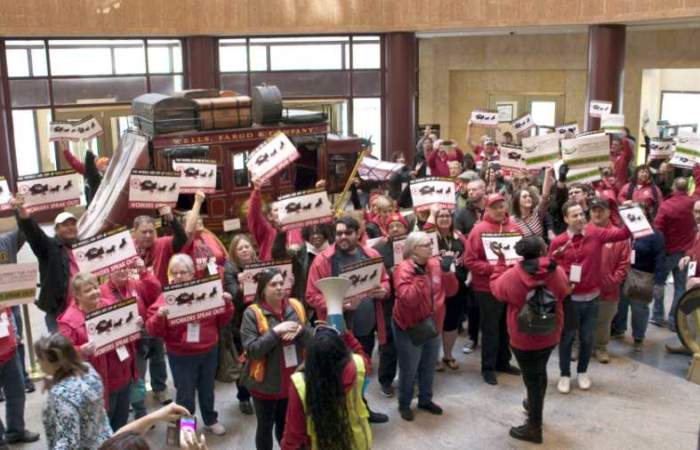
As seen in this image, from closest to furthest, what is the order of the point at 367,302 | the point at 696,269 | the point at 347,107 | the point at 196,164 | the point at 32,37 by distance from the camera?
the point at 367,302 < the point at 696,269 < the point at 196,164 < the point at 32,37 < the point at 347,107

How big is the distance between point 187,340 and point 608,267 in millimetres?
4257

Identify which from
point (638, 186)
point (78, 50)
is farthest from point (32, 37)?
point (638, 186)

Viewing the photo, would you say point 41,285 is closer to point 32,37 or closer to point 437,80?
point 32,37

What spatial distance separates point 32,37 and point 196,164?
30.7ft

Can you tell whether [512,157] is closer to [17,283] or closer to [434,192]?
[434,192]

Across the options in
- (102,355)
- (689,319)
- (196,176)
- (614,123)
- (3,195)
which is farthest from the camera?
(614,123)

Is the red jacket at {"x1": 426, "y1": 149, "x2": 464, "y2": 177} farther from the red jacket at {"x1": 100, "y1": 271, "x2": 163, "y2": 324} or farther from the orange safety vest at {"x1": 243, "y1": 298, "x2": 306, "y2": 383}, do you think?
Result: the orange safety vest at {"x1": 243, "y1": 298, "x2": 306, "y2": 383}

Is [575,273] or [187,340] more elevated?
[575,273]

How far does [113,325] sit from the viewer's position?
5465mm

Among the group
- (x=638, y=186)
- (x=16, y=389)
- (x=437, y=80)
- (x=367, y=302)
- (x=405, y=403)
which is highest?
(x=437, y=80)

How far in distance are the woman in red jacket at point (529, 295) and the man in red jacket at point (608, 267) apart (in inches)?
60.8

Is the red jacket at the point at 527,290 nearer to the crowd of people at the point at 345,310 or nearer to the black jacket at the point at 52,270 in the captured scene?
the crowd of people at the point at 345,310

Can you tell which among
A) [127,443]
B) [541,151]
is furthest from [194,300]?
[541,151]

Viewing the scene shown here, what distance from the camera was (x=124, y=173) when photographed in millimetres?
9648
